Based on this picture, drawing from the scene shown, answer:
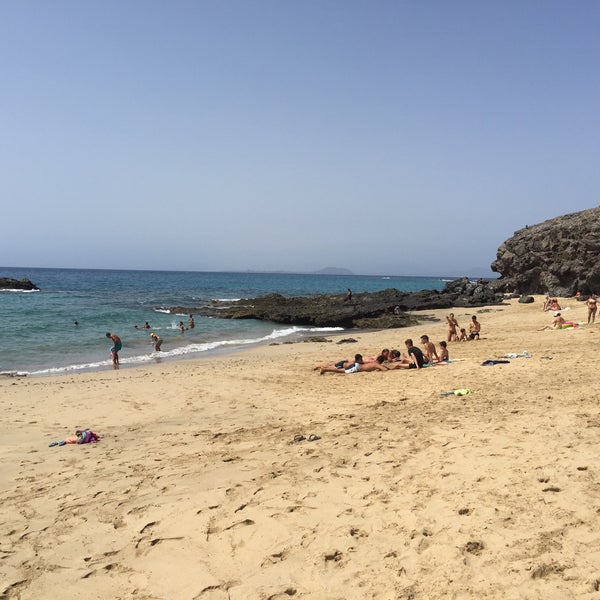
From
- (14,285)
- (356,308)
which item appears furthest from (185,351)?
(14,285)

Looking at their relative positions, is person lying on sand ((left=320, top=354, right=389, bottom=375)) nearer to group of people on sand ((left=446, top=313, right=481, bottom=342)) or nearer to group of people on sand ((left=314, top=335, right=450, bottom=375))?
group of people on sand ((left=314, top=335, right=450, bottom=375))

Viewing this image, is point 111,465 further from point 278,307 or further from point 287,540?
point 278,307

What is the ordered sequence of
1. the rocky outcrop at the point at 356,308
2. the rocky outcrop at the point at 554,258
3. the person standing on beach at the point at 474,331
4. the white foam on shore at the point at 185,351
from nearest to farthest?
1. the white foam on shore at the point at 185,351
2. the person standing on beach at the point at 474,331
3. the rocky outcrop at the point at 356,308
4. the rocky outcrop at the point at 554,258

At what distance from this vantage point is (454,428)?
254 inches

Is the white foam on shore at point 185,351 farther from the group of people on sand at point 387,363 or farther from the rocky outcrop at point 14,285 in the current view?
the rocky outcrop at point 14,285

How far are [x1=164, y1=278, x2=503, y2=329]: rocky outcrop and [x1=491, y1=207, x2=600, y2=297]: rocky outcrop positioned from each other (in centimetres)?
368

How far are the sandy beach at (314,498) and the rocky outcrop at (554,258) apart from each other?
94.7 feet

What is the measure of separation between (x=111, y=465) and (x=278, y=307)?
29.3m

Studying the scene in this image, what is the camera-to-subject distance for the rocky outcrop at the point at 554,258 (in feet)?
111

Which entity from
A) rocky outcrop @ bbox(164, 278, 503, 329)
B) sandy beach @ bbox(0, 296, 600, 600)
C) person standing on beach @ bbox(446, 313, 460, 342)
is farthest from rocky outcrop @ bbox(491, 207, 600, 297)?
sandy beach @ bbox(0, 296, 600, 600)

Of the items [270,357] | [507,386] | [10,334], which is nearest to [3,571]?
[507,386]

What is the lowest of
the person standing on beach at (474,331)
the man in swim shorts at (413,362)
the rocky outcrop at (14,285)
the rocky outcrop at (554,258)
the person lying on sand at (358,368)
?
the person lying on sand at (358,368)

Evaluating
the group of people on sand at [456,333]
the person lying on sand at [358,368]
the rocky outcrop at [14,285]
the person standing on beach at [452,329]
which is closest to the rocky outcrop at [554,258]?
the group of people on sand at [456,333]

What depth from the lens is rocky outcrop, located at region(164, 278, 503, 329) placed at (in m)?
30.1
